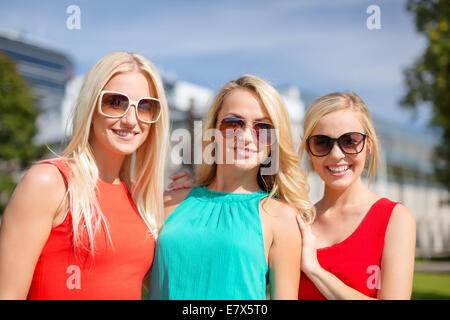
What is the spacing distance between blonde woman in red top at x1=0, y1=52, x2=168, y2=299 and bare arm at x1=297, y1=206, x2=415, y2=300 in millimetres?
1024

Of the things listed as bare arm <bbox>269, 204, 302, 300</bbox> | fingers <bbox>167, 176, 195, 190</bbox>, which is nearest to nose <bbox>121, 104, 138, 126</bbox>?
fingers <bbox>167, 176, 195, 190</bbox>

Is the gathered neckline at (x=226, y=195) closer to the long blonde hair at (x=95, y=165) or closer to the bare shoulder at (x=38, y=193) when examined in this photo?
the long blonde hair at (x=95, y=165)

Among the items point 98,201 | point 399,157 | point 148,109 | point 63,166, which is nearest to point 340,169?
point 148,109

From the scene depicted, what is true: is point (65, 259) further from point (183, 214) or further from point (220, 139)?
point (220, 139)

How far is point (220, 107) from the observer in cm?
305

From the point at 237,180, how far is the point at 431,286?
11.1 metres

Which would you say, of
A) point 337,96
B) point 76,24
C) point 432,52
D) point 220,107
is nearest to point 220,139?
point 220,107

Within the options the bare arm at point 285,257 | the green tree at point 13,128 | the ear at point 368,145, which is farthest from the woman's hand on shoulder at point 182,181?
the green tree at point 13,128

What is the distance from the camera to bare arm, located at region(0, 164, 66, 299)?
7.69ft

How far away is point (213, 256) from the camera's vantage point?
8.54 ft

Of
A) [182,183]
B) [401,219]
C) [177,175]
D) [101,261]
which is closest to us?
[101,261]

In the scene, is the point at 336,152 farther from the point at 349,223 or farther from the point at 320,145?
the point at 349,223

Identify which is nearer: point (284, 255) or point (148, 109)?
point (284, 255)

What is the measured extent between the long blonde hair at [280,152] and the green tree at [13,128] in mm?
19102
